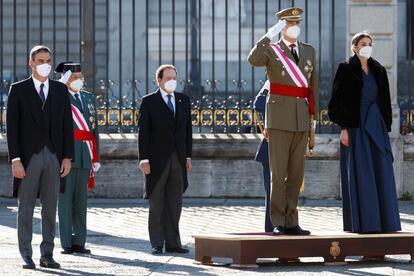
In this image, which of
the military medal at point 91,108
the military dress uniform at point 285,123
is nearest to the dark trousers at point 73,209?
the military medal at point 91,108

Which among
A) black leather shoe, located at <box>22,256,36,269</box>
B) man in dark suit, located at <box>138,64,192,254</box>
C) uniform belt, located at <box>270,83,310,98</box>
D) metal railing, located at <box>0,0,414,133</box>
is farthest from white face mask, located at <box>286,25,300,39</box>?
metal railing, located at <box>0,0,414,133</box>

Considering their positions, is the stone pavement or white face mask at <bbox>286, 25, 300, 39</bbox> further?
white face mask at <bbox>286, 25, 300, 39</bbox>

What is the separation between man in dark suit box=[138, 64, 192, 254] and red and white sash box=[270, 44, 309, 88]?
4.07 feet

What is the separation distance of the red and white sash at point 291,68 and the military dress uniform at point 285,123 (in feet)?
0.07

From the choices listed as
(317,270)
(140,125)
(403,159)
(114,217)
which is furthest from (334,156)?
(317,270)

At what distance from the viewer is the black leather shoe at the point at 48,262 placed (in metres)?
9.91

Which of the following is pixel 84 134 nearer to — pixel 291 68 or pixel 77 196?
pixel 77 196

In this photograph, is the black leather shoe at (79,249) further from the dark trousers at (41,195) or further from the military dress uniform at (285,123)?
the military dress uniform at (285,123)

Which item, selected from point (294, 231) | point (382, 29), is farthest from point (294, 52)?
point (382, 29)

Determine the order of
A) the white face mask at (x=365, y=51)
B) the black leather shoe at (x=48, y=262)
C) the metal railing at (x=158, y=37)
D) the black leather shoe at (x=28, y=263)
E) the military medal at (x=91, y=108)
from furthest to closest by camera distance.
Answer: the metal railing at (x=158, y=37) → the military medal at (x=91, y=108) → the white face mask at (x=365, y=51) → the black leather shoe at (x=48, y=262) → the black leather shoe at (x=28, y=263)

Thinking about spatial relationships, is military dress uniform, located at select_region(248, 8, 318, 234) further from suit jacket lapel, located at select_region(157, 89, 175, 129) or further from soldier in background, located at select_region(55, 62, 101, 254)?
soldier in background, located at select_region(55, 62, 101, 254)

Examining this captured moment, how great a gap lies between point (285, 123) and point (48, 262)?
1934 millimetres

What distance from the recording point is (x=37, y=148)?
32.6 ft

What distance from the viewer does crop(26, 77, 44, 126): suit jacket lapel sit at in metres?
9.99
